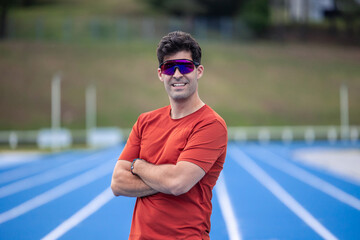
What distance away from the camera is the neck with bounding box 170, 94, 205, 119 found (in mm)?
2707

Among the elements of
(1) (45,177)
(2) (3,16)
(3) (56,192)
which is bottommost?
(1) (45,177)

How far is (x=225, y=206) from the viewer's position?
8352 millimetres

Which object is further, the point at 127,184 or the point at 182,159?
the point at 127,184

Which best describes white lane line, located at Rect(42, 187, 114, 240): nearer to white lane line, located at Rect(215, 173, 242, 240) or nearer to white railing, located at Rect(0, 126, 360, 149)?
white lane line, located at Rect(215, 173, 242, 240)

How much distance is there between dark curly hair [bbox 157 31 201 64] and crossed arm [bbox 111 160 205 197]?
0.73 meters

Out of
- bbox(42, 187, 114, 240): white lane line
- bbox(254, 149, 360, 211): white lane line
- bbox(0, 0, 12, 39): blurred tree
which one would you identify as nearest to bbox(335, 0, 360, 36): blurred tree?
bbox(0, 0, 12, 39): blurred tree

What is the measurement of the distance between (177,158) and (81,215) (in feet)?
18.1

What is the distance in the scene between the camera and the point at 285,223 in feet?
22.7

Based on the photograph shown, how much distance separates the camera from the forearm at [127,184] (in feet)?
8.83

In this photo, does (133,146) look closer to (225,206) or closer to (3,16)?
(225,206)

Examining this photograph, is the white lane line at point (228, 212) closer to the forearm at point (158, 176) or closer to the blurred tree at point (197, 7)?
the forearm at point (158, 176)

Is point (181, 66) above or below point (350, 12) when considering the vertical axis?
below

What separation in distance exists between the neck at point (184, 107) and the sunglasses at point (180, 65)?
20cm

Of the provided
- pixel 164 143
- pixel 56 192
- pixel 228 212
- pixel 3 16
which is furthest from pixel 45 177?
pixel 3 16
